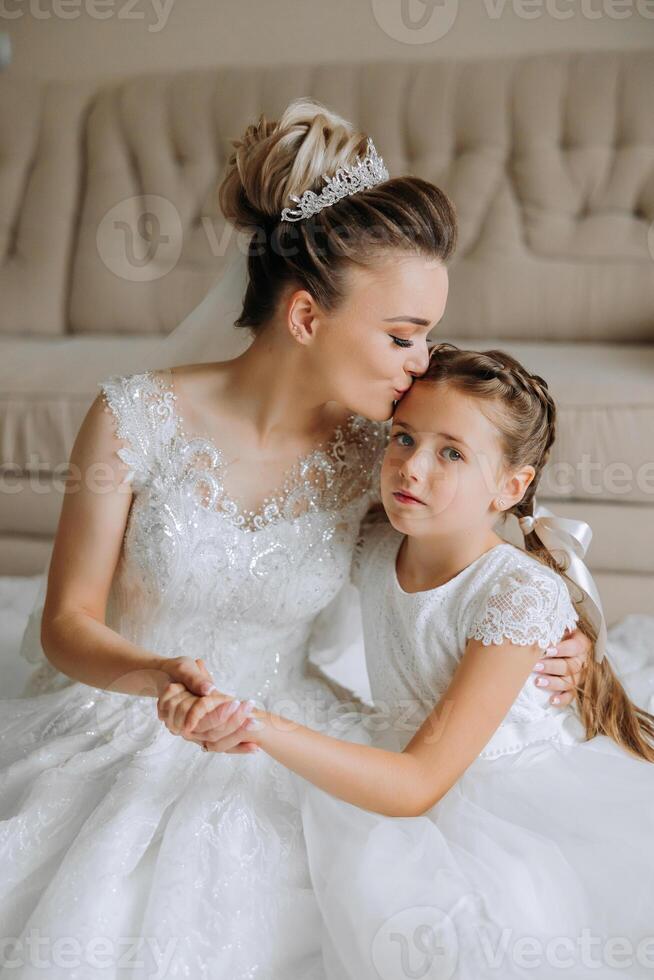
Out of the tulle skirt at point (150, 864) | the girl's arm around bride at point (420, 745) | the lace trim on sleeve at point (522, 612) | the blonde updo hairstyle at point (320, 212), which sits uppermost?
the blonde updo hairstyle at point (320, 212)

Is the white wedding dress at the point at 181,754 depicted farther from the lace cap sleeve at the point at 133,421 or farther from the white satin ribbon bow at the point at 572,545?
the white satin ribbon bow at the point at 572,545

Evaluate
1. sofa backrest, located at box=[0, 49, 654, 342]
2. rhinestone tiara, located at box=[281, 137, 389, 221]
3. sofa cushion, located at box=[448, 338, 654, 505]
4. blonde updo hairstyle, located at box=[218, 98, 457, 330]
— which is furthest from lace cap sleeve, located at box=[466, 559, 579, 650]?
sofa backrest, located at box=[0, 49, 654, 342]

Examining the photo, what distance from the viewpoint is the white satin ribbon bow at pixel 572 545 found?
1396mm

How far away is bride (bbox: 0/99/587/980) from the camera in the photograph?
1025mm

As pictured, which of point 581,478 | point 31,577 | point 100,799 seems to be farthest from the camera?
point 31,577

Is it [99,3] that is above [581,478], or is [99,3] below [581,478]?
above

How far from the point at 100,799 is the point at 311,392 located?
58 centimetres

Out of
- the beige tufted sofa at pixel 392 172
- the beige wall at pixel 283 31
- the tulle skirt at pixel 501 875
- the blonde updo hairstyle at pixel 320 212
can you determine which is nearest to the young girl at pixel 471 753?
the tulle skirt at pixel 501 875

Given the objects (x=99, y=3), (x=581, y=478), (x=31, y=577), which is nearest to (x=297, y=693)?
(x=581, y=478)

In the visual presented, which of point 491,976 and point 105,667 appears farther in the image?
point 105,667

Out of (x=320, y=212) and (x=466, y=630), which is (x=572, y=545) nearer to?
(x=466, y=630)

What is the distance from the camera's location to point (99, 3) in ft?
11.9

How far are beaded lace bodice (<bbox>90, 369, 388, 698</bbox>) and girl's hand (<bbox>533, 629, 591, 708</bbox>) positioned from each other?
325 mm

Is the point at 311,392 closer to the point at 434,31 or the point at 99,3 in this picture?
the point at 434,31
